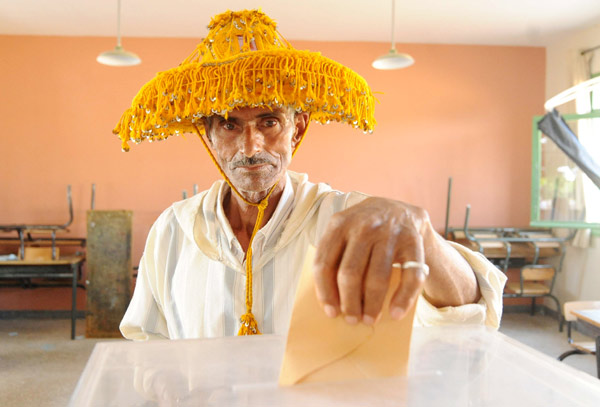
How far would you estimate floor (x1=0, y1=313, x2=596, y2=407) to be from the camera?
3164 millimetres

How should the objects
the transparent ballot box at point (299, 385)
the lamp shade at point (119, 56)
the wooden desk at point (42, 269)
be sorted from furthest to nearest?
the wooden desk at point (42, 269), the lamp shade at point (119, 56), the transparent ballot box at point (299, 385)

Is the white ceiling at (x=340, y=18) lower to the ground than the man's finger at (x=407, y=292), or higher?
higher

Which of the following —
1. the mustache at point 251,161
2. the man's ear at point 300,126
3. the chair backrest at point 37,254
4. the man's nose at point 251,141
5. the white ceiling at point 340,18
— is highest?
the white ceiling at point 340,18

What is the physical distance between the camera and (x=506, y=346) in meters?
0.61

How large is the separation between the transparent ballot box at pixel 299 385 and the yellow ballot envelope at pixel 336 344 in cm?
1

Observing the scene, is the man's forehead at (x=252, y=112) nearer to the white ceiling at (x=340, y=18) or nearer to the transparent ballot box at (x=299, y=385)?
the transparent ballot box at (x=299, y=385)

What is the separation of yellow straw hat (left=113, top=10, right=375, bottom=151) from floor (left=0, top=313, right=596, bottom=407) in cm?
247

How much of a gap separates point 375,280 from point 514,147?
19.1 feet

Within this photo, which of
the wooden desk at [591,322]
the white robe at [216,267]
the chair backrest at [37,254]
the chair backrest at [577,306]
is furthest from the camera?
the chair backrest at [37,254]

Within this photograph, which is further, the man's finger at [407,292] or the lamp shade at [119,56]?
the lamp shade at [119,56]

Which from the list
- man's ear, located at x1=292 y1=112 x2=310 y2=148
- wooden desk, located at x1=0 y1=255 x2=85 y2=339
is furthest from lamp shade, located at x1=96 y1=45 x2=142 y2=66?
man's ear, located at x1=292 y1=112 x2=310 y2=148

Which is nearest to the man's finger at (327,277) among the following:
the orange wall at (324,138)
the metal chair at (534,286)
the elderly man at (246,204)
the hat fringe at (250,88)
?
the elderly man at (246,204)

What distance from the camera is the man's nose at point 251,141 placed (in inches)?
49.6

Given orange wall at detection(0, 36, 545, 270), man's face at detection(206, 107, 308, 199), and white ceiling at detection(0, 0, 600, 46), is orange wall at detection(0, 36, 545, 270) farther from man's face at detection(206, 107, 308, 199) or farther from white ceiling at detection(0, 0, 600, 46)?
man's face at detection(206, 107, 308, 199)
